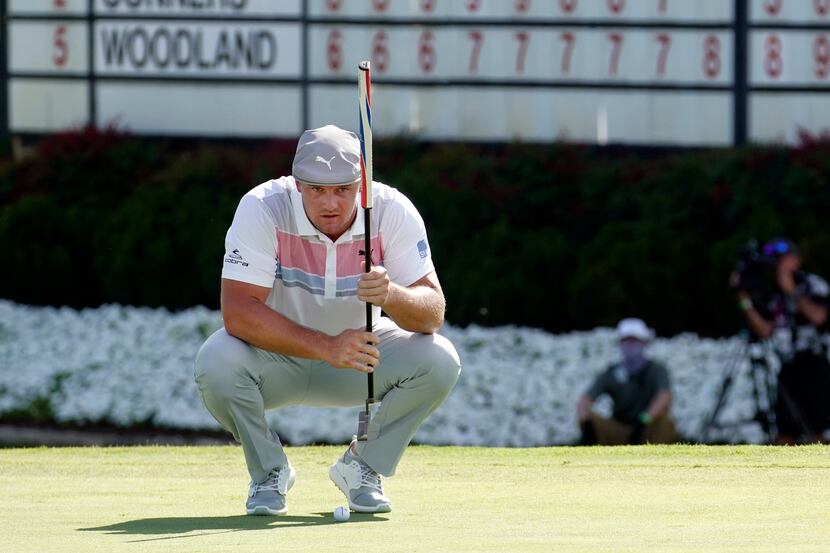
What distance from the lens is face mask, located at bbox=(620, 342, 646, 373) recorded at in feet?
35.3

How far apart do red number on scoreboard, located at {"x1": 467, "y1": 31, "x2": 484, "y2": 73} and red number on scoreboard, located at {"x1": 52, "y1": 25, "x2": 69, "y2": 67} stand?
3202 millimetres

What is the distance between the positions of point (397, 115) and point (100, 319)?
8.54 ft

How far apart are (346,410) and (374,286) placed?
632 centimetres

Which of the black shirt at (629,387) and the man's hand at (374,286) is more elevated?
the man's hand at (374,286)

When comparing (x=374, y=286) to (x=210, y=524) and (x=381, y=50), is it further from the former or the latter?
(x=381, y=50)

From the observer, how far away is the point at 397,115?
43.7ft

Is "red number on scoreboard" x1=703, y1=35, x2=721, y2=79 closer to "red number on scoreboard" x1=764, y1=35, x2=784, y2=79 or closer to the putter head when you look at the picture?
"red number on scoreboard" x1=764, y1=35, x2=784, y2=79

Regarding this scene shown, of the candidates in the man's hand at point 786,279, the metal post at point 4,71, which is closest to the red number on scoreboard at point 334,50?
the metal post at point 4,71

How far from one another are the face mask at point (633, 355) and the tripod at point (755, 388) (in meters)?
0.51

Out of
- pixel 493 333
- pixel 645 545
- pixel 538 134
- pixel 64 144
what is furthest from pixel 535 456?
pixel 64 144

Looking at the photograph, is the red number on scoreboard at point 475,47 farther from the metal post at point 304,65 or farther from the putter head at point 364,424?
the putter head at point 364,424

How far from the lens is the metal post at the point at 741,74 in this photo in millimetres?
12977

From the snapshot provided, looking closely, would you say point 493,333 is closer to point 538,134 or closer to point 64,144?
point 538,134

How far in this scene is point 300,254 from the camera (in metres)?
5.74
